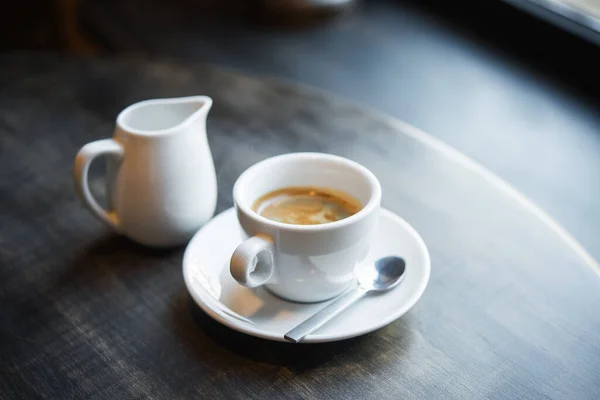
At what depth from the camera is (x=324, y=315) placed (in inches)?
24.4

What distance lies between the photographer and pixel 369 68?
150 cm

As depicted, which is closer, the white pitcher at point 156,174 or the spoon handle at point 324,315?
the spoon handle at point 324,315

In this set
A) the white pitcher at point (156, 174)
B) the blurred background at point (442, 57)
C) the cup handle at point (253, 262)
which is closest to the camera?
the cup handle at point (253, 262)

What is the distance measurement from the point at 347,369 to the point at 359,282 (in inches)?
3.7

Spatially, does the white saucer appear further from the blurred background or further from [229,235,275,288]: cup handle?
the blurred background

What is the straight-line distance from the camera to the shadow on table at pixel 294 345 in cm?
61

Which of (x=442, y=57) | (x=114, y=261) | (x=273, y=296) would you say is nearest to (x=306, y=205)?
(x=273, y=296)

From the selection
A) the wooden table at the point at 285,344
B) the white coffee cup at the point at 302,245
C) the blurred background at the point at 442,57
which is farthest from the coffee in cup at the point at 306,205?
the blurred background at the point at 442,57

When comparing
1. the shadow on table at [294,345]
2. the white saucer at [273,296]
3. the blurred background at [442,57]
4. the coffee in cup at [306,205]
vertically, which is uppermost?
the coffee in cup at [306,205]

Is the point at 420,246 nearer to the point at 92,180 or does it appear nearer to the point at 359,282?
the point at 359,282

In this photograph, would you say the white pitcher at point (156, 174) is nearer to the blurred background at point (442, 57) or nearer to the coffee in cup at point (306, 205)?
the coffee in cup at point (306, 205)

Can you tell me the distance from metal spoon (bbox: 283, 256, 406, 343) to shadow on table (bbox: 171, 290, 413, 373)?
0.08 ft

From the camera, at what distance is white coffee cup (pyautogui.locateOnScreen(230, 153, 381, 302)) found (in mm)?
597

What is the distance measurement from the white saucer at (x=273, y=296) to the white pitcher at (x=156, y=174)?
3 cm
